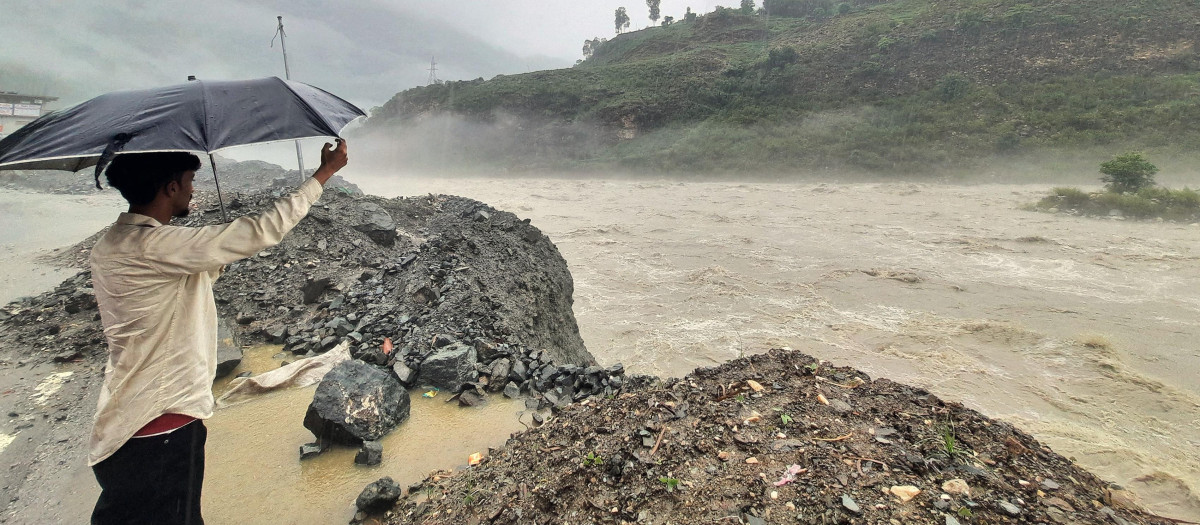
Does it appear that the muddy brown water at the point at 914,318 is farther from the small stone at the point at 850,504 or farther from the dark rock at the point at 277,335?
the small stone at the point at 850,504

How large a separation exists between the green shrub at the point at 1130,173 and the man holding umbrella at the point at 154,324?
24.5 m

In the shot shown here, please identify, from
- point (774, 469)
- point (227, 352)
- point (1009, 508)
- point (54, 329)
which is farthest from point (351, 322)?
point (1009, 508)

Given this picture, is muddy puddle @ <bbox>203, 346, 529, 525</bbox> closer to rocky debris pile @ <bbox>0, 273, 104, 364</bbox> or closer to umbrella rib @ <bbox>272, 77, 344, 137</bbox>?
rocky debris pile @ <bbox>0, 273, 104, 364</bbox>

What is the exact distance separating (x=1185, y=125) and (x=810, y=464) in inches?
1223

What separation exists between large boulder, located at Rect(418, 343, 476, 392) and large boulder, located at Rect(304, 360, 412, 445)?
45 centimetres

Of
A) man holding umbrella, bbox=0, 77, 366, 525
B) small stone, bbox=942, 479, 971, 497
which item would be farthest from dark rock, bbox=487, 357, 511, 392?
small stone, bbox=942, 479, 971, 497

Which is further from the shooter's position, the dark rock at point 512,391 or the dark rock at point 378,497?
the dark rock at point 512,391

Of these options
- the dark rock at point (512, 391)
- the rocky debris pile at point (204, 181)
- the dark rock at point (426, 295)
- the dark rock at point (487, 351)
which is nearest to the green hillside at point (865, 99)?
the rocky debris pile at point (204, 181)

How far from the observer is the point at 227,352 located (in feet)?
16.1

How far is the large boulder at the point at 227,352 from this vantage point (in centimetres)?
480

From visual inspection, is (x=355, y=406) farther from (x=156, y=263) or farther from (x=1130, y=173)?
(x=1130, y=173)

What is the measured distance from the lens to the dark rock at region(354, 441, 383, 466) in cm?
353

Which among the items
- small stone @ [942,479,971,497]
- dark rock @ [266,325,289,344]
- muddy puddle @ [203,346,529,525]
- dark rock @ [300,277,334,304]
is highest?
small stone @ [942,479,971,497]

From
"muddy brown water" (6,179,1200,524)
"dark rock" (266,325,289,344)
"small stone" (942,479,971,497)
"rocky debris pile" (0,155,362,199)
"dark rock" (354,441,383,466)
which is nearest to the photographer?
"small stone" (942,479,971,497)
